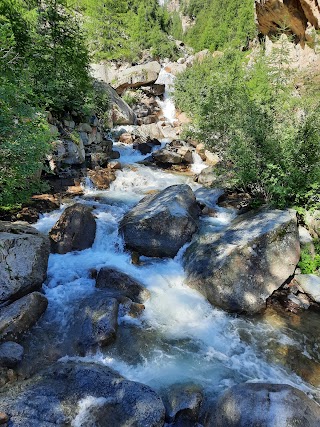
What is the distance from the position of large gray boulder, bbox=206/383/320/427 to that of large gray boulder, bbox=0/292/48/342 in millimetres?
4820

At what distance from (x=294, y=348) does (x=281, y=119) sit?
9.13 meters

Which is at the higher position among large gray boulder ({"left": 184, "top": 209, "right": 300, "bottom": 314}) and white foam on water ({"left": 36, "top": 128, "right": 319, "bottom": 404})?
large gray boulder ({"left": 184, "top": 209, "right": 300, "bottom": 314})

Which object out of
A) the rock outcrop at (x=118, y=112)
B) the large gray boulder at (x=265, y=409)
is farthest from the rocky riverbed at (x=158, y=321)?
the rock outcrop at (x=118, y=112)

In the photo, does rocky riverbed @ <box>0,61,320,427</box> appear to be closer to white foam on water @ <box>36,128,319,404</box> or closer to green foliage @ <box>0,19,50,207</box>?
white foam on water @ <box>36,128,319,404</box>

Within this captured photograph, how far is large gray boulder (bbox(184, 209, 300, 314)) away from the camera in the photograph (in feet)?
27.5

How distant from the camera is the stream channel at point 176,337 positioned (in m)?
6.32

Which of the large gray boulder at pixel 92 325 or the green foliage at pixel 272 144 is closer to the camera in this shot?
the large gray boulder at pixel 92 325

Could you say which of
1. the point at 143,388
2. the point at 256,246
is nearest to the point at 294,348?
the point at 256,246

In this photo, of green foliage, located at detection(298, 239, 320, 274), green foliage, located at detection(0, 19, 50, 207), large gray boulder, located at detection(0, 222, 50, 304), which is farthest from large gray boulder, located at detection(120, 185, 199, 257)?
green foliage, located at detection(0, 19, 50, 207)

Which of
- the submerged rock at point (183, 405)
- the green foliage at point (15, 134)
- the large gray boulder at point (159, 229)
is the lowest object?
the large gray boulder at point (159, 229)

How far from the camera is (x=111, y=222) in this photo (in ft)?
40.3

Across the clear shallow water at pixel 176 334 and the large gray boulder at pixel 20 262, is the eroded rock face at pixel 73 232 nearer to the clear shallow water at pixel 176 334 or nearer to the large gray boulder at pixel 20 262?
the clear shallow water at pixel 176 334

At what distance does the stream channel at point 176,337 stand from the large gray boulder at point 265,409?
85 cm

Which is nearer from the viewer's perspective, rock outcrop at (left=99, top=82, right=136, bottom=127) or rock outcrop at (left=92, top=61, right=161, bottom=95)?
rock outcrop at (left=99, top=82, right=136, bottom=127)
